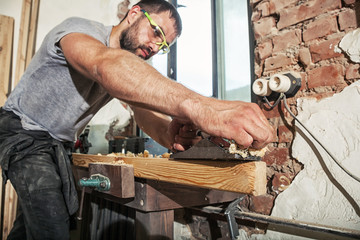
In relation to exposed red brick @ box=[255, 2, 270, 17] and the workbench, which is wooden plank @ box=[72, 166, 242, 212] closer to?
the workbench

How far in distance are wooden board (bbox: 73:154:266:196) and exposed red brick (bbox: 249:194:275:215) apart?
0.62m

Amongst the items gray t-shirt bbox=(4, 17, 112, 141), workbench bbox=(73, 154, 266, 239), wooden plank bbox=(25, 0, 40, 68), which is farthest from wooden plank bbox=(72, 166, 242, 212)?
wooden plank bbox=(25, 0, 40, 68)

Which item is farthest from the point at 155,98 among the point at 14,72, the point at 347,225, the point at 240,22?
the point at 14,72

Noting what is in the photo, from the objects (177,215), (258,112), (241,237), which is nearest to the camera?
(258,112)

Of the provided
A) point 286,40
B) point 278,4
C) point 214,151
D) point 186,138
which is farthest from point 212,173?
point 278,4

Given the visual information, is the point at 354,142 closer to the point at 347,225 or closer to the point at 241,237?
the point at 347,225

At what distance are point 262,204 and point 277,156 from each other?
0.79 feet

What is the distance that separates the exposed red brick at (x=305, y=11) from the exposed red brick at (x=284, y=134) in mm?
494

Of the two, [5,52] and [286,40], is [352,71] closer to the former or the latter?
[286,40]

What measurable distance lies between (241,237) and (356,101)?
2.66 feet

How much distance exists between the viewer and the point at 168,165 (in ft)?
2.48

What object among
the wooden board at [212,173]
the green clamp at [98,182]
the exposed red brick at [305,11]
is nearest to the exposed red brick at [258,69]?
the exposed red brick at [305,11]

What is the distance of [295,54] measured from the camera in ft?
3.68

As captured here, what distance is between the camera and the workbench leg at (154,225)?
0.88 metres
